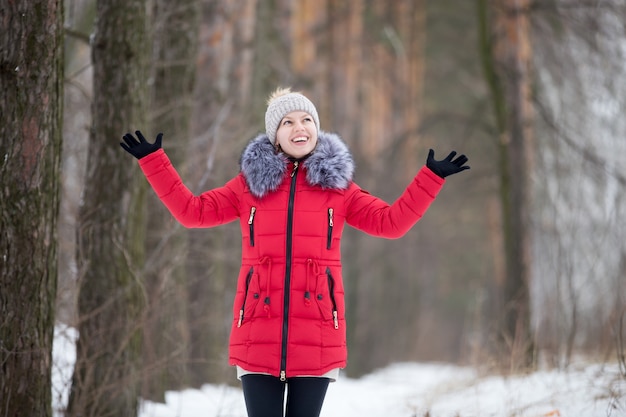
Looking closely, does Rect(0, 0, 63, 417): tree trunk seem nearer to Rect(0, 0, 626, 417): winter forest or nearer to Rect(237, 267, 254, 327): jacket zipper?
Rect(0, 0, 626, 417): winter forest

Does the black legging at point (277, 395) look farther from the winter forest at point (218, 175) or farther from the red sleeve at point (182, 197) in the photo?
the winter forest at point (218, 175)

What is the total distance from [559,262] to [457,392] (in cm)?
153

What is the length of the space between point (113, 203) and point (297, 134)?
1.92 metres

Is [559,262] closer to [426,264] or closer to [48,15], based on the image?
[48,15]

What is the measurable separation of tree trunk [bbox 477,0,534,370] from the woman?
5.83 metres

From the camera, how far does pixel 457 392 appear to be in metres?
6.64

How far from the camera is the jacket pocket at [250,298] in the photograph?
3479mm

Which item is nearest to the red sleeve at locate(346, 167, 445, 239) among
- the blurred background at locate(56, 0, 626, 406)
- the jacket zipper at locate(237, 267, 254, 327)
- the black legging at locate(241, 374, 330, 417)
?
the jacket zipper at locate(237, 267, 254, 327)

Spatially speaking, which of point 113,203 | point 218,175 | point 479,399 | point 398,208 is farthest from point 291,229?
point 218,175

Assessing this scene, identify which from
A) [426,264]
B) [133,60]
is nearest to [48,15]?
[133,60]

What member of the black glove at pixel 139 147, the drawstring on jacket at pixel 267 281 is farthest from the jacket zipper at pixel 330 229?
the black glove at pixel 139 147

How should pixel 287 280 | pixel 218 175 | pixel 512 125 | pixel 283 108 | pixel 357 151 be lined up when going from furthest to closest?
1. pixel 357 151
2. pixel 512 125
3. pixel 218 175
4. pixel 283 108
5. pixel 287 280

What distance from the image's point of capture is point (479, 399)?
19.2 ft

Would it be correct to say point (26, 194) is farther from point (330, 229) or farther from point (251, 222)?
point (330, 229)
